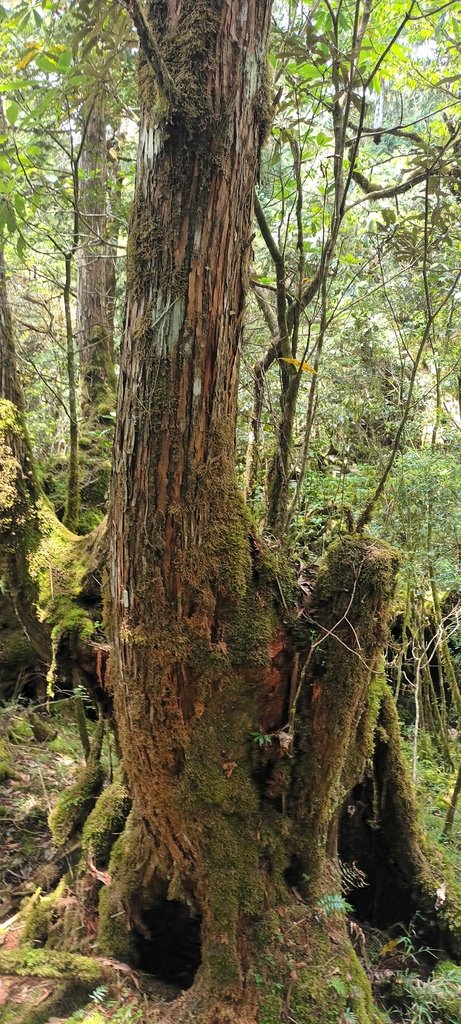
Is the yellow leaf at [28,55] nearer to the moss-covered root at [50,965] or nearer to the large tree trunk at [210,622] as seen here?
the large tree trunk at [210,622]

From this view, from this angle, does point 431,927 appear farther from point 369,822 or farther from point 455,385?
point 455,385

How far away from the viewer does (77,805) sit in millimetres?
3586

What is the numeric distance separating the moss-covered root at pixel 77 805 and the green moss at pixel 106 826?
0.66 ft

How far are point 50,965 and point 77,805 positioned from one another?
2.87ft

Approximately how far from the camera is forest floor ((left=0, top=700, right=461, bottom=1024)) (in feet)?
8.65

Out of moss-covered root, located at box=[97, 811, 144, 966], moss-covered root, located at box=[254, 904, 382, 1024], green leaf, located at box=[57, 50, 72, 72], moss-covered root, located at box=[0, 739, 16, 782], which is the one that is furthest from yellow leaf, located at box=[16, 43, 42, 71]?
moss-covered root, located at box=[0, 739, 16, 782]

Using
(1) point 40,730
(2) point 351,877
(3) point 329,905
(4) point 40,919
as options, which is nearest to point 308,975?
(3) point 329,905

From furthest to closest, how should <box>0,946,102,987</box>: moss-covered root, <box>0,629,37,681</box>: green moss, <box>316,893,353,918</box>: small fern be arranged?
<box>0,629,37,681</box>: green moss → <box>316,893,353,918</box>: small fern → <box>0,946,102,987</box>: moss-covered root

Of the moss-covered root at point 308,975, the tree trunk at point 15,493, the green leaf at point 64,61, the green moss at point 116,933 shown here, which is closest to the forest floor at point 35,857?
the green moss at point 116,933

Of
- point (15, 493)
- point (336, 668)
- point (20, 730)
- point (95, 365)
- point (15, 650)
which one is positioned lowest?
point (20, 730)

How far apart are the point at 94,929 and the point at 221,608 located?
2.01 metres

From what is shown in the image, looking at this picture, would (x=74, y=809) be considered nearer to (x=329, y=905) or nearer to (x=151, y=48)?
(x=329, y=905)

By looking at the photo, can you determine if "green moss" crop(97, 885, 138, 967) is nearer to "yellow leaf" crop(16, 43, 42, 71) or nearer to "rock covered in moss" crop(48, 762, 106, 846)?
"rock covered in moss" crop(48, 762, 106, 846)

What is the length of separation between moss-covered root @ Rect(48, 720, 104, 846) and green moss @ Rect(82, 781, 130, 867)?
20 cm
